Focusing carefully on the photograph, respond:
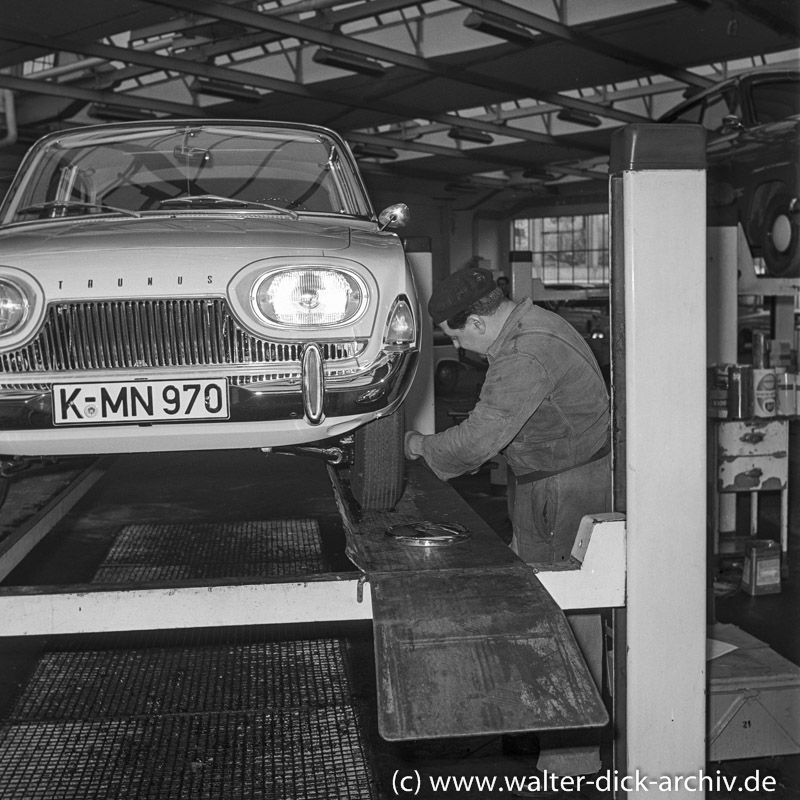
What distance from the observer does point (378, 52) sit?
12.5 meters

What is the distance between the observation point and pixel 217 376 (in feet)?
8.14

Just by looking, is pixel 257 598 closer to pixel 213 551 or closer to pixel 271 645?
pixel 271 645

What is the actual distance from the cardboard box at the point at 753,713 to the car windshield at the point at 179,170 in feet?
6.65

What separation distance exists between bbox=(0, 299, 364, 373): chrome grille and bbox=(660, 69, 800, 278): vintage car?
555 cm

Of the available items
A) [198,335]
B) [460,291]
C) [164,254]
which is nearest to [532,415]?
[460,291]

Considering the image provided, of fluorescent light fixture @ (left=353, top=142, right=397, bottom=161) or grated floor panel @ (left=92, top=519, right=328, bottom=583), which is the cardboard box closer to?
grated floor panel @ (left=92, top=519, right=328, bottom=583)

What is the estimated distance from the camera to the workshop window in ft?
104

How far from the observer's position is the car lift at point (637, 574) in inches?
85.4

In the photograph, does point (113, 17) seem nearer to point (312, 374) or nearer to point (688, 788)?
point (312, 374)

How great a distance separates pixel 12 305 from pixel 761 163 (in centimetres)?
627

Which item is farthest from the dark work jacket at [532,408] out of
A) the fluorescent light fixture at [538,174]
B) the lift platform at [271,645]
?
the fluorescent light fixture at [538,174]

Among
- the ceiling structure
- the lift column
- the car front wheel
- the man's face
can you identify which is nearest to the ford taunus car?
the man's face

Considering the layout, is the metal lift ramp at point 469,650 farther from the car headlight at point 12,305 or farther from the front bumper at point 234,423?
the car headlight at point 12,305

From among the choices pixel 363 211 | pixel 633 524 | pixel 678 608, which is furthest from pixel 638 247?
pixel 363 211
